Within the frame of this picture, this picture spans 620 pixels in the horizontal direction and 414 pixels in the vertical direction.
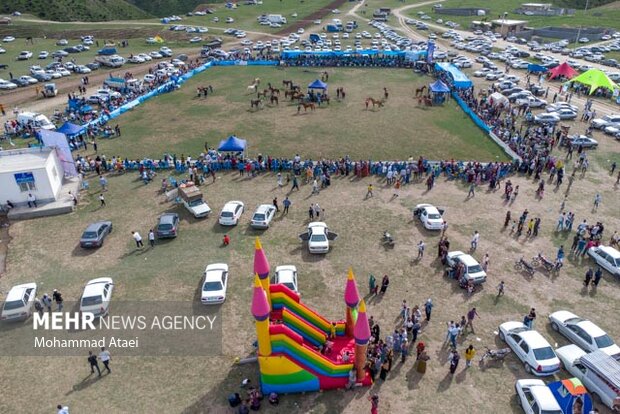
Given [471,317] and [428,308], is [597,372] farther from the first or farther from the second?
[428,308]

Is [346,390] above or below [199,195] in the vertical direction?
below

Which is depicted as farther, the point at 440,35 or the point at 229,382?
the point at 440,35

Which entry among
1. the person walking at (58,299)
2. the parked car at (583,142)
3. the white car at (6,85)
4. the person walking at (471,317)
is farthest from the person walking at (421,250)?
the white car at (6,85)

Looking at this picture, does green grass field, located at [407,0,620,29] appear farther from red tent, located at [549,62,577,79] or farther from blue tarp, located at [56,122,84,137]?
blue tarp, located at [56,122,84,137]

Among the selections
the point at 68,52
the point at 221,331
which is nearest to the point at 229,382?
the point at 221,331

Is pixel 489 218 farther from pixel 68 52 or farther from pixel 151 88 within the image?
pixel 68 52

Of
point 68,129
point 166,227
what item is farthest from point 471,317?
point 68,129

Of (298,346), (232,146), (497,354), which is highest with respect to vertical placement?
(232,146)
